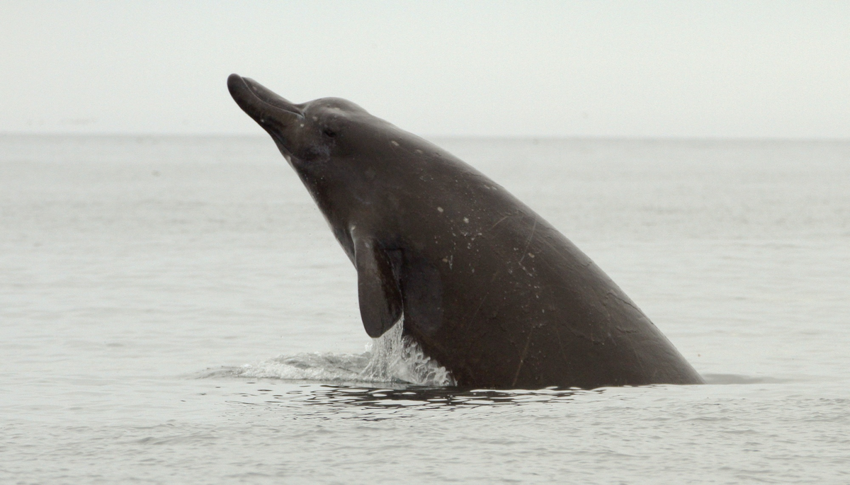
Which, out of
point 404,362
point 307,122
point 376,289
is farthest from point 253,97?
point 404,362

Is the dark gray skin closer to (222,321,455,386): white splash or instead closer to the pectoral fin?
the pectoral fin

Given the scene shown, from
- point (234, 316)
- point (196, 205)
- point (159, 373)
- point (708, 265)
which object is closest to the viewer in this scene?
point (159, 373)

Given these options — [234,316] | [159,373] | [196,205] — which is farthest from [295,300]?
[196,205]

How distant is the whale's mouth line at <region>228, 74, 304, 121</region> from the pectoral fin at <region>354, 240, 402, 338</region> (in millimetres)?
2035

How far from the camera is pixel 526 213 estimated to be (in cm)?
1093

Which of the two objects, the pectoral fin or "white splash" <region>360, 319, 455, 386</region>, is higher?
the pectoral fin

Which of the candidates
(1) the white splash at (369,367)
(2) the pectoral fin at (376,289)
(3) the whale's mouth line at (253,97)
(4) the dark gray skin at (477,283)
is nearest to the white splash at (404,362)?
(1) the white splash at (369,367)

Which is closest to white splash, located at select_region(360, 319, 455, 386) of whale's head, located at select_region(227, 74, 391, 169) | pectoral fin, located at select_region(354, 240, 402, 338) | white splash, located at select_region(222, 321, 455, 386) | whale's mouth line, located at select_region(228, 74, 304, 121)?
white splash, located at select_region(222, 321, 455, 386)

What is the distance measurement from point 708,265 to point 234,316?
1167 cm

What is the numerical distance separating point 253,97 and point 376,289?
2963 mm

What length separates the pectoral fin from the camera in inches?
396

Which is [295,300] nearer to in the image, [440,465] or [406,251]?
[406,251]

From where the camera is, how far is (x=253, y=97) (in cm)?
1198

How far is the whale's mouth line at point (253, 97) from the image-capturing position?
11.9m
